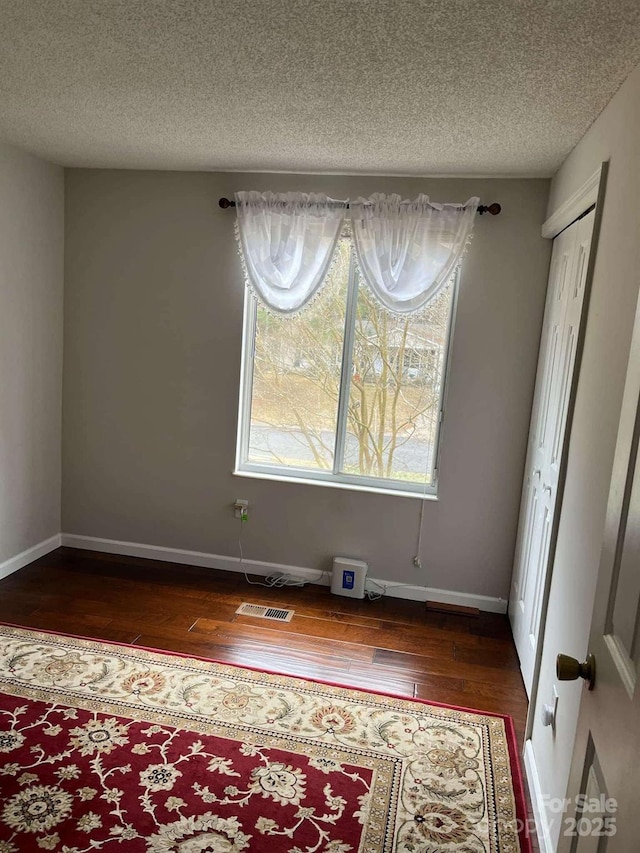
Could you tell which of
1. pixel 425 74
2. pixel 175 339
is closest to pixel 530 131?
pixel 425 74

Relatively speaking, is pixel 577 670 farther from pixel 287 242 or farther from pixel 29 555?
pixel 29 555

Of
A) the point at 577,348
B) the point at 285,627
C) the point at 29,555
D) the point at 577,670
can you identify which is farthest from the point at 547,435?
the point at 29,555

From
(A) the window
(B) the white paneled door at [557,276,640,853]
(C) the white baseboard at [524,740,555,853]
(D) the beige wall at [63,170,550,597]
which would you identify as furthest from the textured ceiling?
(C) the white baseboard at [524,740,555,853]

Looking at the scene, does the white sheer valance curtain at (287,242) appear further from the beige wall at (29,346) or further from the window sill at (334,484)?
the beige wall at (29,346)

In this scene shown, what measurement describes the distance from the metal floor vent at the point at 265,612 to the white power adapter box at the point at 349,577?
369mm

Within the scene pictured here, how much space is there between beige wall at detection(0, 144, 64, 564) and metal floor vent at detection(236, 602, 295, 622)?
4.85ft

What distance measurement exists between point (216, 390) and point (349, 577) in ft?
4.60

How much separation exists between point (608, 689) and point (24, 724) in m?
2.16

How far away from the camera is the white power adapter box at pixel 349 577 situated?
3.57 meters

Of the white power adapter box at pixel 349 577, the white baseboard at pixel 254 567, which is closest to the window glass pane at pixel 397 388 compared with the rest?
the white power adapter box at pixel 349 577

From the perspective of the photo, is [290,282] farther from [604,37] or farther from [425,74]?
[604,37]

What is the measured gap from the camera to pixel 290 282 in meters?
3.46

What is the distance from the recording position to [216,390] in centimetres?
373

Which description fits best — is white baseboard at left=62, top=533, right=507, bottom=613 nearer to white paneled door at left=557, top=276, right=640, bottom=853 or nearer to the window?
the window
